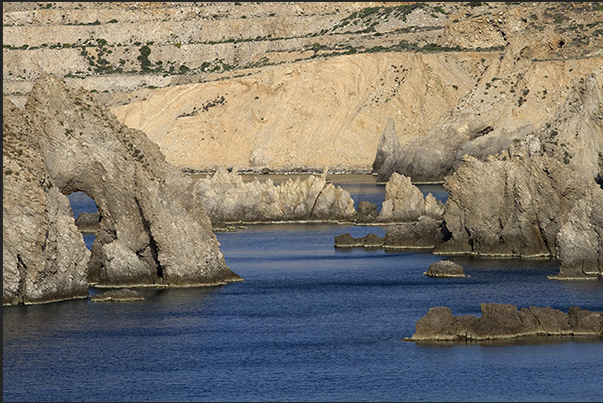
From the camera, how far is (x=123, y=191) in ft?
228

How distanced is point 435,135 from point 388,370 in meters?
119

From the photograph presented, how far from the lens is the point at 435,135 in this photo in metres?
165

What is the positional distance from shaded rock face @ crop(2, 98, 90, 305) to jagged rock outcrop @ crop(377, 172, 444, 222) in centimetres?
4681

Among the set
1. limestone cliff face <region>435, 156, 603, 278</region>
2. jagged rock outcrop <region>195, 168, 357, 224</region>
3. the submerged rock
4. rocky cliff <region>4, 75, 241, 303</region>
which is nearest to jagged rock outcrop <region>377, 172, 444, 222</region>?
jagged rock outcrop <region>195, 168, 357, 224</region>

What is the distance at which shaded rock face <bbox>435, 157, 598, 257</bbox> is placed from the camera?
269 feet

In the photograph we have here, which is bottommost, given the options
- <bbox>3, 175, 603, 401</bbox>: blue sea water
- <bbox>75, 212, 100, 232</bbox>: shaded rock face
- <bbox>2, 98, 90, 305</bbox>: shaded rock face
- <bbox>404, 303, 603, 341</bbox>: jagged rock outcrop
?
<bbox>3, 175, 603, 401</bbox>: blue sea water

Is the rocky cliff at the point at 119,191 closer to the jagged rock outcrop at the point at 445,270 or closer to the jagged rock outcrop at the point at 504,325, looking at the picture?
the jagged rock outcrop at the point at 445,270

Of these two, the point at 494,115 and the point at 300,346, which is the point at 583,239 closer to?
the point at 300,346

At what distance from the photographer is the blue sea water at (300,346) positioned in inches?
1788

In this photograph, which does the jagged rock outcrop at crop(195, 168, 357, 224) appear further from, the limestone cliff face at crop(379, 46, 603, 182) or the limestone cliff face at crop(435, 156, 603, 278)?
the limestone cliff face at crop(379, 46, 603, 182)

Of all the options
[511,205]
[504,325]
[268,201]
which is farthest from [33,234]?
[268,201]

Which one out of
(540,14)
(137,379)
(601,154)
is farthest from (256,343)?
(540,14)

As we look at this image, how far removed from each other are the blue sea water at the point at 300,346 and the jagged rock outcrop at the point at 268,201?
35361mm

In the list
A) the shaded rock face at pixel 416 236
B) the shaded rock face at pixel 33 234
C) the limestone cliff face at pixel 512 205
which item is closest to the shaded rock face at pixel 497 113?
the shaded rock face at pixel 416 236
